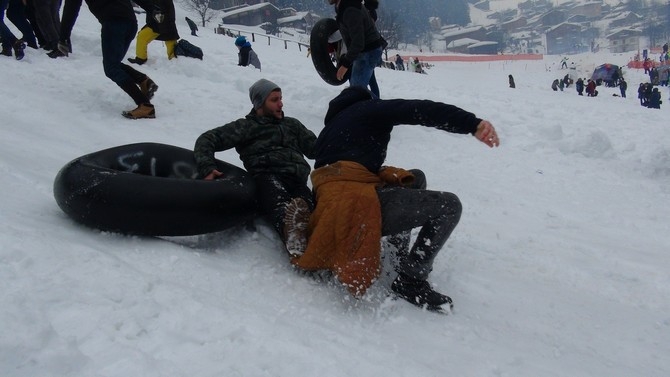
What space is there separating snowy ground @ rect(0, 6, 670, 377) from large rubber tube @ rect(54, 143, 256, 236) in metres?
0.09

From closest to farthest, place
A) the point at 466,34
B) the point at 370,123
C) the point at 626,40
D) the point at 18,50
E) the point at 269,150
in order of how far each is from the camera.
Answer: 1. the point at 370,123
2. the point at 269,150
3. the point at 18,50
4. the point at 626,40
5. the point at 466,34

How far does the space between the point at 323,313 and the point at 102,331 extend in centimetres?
90

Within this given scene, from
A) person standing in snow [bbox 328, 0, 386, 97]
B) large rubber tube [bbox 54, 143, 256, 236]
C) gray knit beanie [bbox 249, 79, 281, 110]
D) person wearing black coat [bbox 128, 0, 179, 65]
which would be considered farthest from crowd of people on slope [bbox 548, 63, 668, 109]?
large rubber tube [bbox 54, 143, 256, 236]

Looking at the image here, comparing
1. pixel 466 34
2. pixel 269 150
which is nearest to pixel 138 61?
pixel 269 150

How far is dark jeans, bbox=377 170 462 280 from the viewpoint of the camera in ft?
7.72

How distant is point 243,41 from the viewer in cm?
977

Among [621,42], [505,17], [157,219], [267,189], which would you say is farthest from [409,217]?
[505,17]

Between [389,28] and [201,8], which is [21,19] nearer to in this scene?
[201,8]

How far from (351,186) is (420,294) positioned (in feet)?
1.99

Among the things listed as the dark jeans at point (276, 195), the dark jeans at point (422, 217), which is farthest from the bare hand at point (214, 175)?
the dark jeans at point (422, 217)

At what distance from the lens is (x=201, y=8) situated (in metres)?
50.5

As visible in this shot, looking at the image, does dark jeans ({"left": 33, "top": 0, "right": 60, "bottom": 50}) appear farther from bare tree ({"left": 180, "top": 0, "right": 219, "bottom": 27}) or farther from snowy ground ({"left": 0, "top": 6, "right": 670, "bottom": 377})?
bare tree ({"left": 180, "top": 0, "right": 219, "bottom": 27})

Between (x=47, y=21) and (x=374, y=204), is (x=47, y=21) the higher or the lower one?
the higher one

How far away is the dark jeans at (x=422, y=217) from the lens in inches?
92.7
